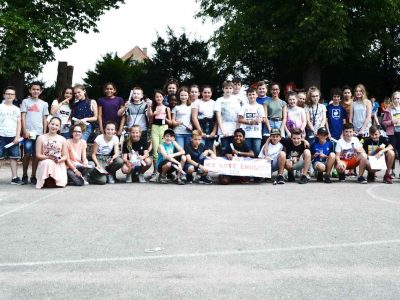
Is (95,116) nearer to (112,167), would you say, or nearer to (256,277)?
(112,167)

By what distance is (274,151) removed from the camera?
1277 centimetres

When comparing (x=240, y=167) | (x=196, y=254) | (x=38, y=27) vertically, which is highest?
(x=38, y=27)

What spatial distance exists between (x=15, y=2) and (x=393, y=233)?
24010mm

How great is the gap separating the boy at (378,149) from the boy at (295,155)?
1.28 m

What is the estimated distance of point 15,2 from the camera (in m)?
27.5

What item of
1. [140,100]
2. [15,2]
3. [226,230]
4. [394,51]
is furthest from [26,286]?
[394,51]

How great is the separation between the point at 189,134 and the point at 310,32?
18298 mm

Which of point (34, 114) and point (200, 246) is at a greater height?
point (34, 114)

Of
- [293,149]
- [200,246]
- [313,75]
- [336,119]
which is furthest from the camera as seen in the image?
[313,75]

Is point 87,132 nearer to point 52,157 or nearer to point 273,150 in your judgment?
point 52,157

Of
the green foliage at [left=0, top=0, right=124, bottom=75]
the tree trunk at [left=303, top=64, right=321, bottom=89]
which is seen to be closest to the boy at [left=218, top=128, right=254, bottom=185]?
the green foliage at [left=0, top=0, right=124, bottom=75]

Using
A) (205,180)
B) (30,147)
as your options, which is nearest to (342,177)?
(205,180)

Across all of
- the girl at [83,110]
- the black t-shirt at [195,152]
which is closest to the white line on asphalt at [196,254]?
the black t-shirt at [195,152]

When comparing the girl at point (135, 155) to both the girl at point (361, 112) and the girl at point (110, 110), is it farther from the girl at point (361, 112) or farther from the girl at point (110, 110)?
the girl at point (361, 112)
